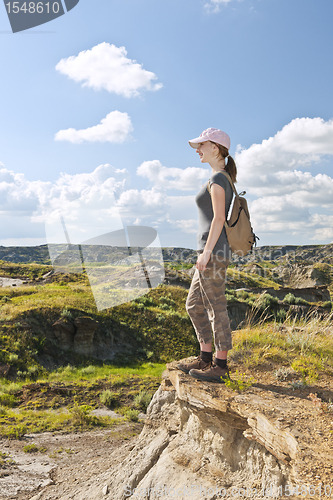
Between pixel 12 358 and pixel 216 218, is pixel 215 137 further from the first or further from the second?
pixel 12 358

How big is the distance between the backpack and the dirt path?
5.48 meters

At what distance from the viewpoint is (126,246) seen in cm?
863

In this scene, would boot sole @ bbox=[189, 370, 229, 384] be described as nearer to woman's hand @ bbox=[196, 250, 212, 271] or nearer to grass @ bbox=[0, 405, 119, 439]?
woman's hand @ bbox=[196, 250, 212, 271]

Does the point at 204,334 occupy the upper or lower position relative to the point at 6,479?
upper

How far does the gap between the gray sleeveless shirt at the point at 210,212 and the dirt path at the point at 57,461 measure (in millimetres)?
5353

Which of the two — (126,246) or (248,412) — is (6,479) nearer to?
(126,246)

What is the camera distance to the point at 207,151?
3.96m

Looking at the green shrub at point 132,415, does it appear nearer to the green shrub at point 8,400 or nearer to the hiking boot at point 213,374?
the green shrub at point 8,400

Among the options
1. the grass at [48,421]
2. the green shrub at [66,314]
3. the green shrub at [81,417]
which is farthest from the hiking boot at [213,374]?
the green shrub at [66,314]

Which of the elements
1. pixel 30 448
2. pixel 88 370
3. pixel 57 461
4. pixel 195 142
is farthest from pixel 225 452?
pixel 88 370

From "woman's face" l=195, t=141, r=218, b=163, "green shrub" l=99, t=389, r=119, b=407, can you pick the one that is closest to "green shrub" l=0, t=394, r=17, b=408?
"green shrub" l=99, t=389, r=119, b=407

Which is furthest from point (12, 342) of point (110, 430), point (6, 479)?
point (6, 479)

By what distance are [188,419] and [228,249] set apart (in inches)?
108

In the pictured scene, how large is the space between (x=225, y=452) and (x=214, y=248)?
Answer: 2467mm
